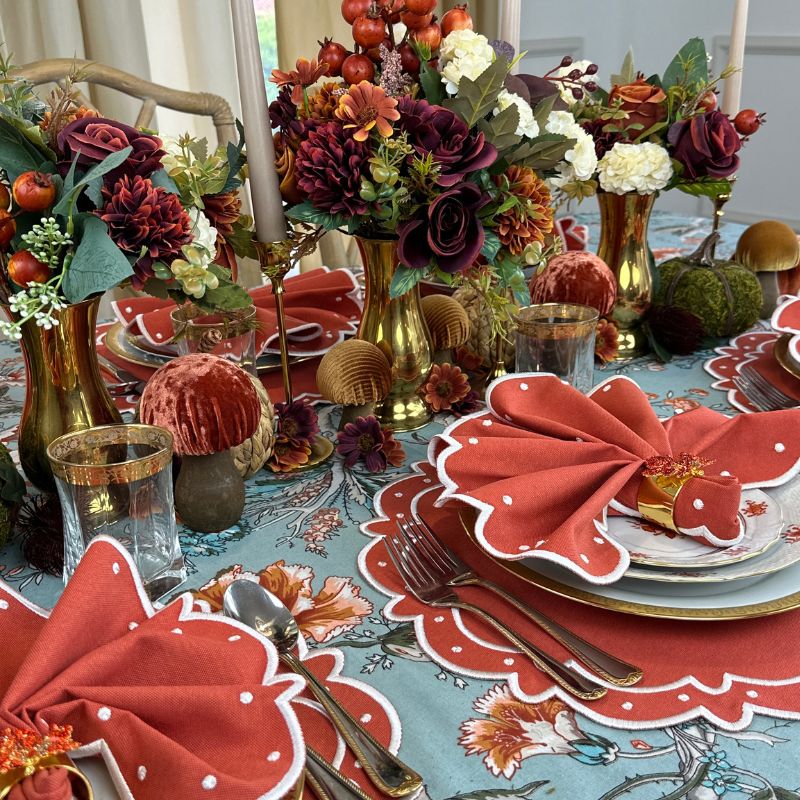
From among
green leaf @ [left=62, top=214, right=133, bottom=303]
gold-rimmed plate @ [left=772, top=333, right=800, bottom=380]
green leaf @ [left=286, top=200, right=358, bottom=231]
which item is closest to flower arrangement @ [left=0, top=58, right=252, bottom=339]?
green leaf @ [left=62, top=214, right=133, bottom=303]

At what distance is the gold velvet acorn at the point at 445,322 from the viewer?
3.14ft

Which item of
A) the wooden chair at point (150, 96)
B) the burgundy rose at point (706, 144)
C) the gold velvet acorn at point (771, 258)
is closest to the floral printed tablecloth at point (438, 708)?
the burgundy rose at point (706, 144)

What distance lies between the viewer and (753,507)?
0.67 m

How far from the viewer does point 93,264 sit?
2.06 ft

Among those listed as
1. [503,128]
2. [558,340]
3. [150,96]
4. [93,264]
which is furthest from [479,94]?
[150,96]

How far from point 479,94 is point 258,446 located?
364 mm

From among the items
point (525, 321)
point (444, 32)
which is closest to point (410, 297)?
point (525, 321)

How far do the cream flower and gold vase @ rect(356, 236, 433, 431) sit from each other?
21cm

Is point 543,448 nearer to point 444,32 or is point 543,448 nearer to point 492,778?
point 492,778

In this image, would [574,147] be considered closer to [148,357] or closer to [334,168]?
[334,168]

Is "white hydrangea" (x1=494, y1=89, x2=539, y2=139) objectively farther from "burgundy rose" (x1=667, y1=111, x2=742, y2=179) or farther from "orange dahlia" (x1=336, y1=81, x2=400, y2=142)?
"burgundy rose" (x1=667, y1=111, x2=742, y2=179)

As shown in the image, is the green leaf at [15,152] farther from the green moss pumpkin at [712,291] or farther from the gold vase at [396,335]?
the green moss pumpkin at [712,291]

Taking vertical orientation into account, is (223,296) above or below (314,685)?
above

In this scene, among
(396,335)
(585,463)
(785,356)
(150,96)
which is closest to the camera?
(585,463)
